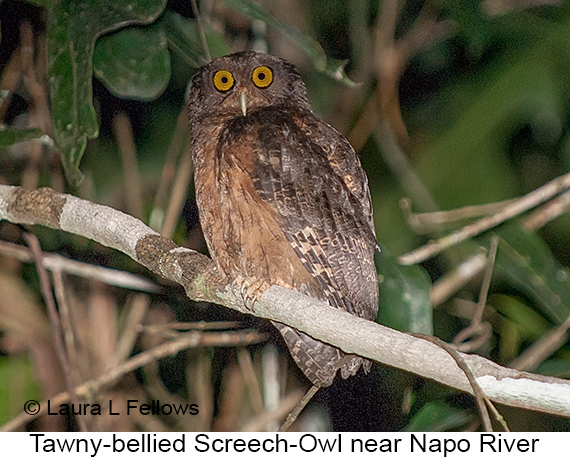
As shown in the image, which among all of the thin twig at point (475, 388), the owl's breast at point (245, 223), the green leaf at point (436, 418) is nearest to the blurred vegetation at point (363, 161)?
the green leaf at point (436, 418)

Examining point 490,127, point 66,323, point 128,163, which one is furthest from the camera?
point 490,127

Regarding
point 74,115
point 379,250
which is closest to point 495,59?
point 379,250

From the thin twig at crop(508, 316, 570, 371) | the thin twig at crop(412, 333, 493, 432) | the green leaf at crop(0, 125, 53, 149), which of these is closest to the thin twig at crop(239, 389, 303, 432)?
the thin twig at crop(508, 316, 570, 371)

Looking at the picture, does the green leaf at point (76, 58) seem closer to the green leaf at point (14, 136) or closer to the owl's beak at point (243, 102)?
the green leaf at point (14, 136)

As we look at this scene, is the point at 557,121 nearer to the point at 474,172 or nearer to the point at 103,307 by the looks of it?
the point at 474,172

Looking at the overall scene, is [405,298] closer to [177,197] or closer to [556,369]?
[556,369]

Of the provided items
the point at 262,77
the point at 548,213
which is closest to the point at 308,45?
the point at 262,77

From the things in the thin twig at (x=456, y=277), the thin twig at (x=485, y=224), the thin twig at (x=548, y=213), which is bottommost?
the thin twig at (x=456, y=277)
